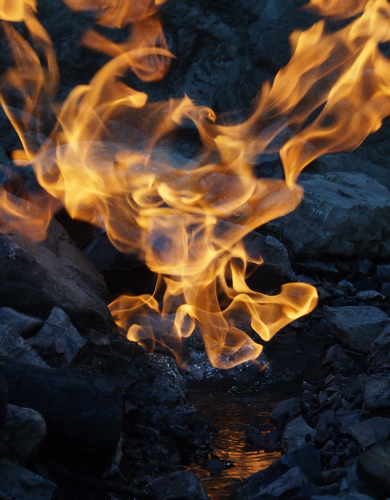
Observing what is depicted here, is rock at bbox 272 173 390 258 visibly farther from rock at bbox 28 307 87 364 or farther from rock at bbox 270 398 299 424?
rock at bbox 28 307 87 364

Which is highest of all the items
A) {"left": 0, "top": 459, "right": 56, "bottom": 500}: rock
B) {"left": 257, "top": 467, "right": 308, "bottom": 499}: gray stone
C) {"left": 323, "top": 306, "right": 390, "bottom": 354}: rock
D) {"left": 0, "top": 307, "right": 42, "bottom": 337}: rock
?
{"left": 257, "top": 467, "right": 308, "bottom": 499}: gray stone

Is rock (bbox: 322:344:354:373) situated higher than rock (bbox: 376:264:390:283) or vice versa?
rock (bbox: 322:344:354:373)

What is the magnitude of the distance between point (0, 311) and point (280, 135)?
4.75 meters

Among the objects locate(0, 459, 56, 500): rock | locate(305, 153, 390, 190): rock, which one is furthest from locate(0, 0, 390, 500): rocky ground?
locate(305, 153, 390, 190): rock

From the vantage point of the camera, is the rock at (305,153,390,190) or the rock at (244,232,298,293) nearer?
the rock at (244,232,298,293)

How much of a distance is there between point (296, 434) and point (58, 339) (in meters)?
1.36

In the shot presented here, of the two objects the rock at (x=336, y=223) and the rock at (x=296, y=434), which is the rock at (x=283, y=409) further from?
the rock at (x=336, y=223)

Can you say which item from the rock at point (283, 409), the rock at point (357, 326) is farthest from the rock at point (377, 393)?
the rock at point (357, 326)

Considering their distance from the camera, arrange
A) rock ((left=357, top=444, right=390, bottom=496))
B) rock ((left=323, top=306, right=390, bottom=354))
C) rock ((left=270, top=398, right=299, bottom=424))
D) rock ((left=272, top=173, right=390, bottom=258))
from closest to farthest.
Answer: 1. rock ((left=357, top=444, right=390, bottom=496))
2. rock ((left=270, top=398, right=299, bottom=424))
3. rock ((left=323, top=306, right=390, bottom=354))
4. rock ((left=272, top=173, right=390, bottom=258))

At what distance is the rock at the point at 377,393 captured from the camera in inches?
113

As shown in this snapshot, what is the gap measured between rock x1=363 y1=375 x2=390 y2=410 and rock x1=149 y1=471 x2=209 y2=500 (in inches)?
39.9

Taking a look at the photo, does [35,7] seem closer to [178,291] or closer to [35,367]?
[178,291]

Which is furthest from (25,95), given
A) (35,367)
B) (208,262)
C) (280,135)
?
(35,367)

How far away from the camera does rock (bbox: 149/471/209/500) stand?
2.33 m
